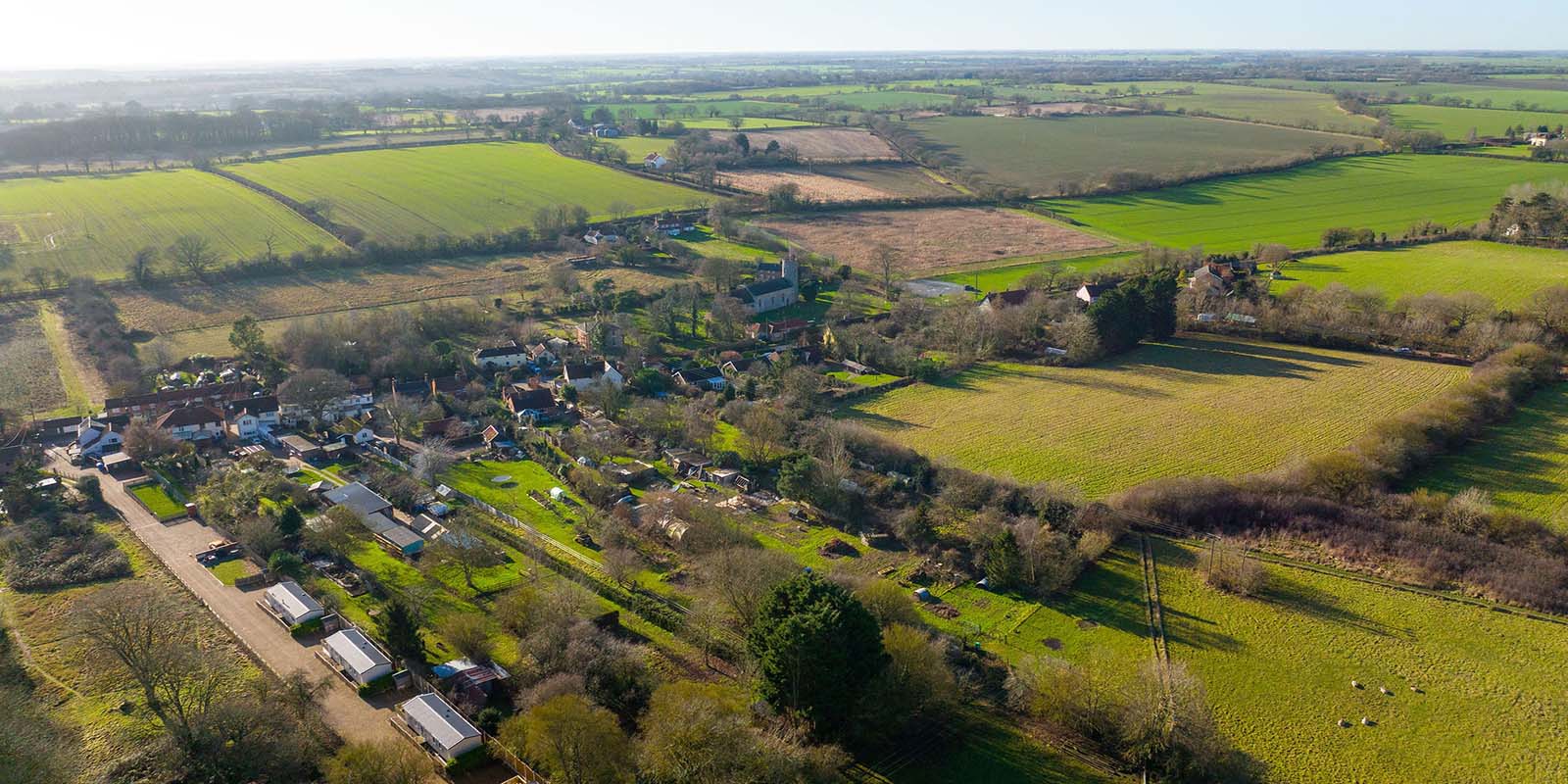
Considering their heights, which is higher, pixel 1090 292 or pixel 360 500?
pixel 1090 292

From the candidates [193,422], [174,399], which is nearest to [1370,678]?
[193,422]

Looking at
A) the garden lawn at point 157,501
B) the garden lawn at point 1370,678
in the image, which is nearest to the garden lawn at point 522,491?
the garden lawn at point 157,501

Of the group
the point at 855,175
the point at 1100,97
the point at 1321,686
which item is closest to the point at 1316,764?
the point at 1321,686

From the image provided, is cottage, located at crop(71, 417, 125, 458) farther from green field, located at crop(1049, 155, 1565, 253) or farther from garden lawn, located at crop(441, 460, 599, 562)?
green field, located at crop(1049, 155, 1565, 253)

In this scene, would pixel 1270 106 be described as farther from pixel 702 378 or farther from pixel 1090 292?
pixel 702 378

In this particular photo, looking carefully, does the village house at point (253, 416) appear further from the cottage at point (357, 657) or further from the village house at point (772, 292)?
the village house at point (772, 292)
